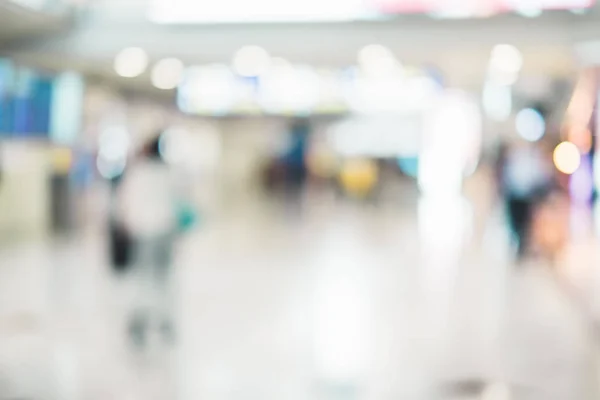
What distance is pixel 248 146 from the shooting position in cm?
2802

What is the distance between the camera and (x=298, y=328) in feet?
22.7

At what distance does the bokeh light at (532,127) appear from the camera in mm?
11133

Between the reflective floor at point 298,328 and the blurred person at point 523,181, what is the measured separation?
2.04 feet

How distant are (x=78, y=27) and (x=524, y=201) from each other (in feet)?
21.1

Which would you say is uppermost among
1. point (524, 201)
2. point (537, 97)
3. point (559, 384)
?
point (537, 97)

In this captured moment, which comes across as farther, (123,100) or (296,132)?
(296,132)

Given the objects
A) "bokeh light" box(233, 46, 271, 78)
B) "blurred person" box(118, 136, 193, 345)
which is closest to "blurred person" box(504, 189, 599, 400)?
"blurred person" box(118, 136, 193, 345)

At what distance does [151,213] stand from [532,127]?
7.45 metres

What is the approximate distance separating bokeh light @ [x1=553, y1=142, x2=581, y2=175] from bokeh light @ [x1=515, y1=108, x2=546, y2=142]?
38 centimetres

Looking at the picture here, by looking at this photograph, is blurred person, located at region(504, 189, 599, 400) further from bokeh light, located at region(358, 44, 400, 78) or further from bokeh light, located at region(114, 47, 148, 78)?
bokeh light, located at region(114, 47, 148, 78)

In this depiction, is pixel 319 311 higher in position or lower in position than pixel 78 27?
lower

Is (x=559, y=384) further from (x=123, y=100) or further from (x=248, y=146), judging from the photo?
(x=248, y=146)

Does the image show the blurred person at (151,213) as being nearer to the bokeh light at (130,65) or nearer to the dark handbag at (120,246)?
the dark handbag at (120,246)

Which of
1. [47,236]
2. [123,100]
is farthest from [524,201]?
[123,100]
